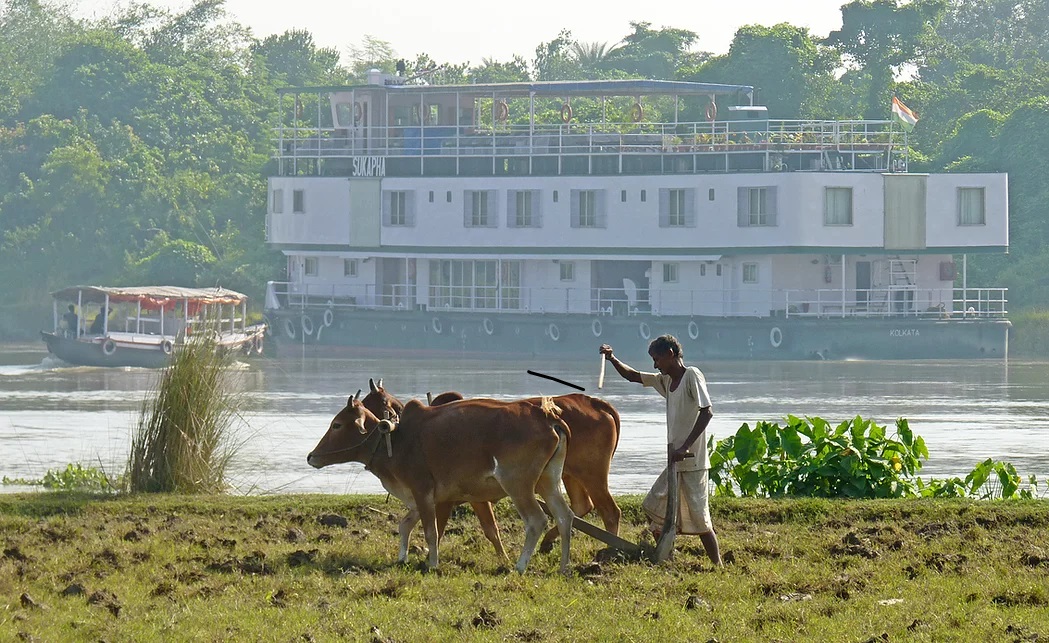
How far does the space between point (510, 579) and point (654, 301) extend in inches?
1240

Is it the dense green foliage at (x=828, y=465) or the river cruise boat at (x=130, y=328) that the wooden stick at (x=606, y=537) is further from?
the river cruise boat at (x=130, y=328)

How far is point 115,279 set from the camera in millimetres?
52219

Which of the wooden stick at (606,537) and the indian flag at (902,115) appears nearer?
the wooden stick at (606,537)

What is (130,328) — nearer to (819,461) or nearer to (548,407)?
(819,461)

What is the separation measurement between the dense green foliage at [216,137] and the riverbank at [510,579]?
3528cm

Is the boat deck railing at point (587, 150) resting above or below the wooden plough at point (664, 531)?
above

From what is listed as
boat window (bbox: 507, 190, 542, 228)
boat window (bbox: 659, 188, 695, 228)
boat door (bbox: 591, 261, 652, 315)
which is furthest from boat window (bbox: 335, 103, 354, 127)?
boat window (bbox: 659, 188, 695, 228)

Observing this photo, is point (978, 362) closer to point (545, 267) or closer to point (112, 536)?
point (545, 267)

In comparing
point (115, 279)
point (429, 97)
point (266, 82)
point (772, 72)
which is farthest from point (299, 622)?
point (266, 82)

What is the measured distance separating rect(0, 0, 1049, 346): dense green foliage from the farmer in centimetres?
3658

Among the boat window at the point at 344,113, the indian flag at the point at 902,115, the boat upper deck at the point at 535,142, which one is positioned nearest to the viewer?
the indian flag at the point at 902,115

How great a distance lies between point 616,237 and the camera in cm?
4106

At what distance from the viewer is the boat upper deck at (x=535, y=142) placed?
134ft

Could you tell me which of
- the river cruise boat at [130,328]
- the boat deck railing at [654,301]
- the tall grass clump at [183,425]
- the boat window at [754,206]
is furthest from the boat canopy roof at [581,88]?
the tall grass clump at [183,425]
